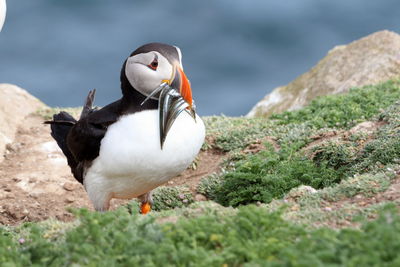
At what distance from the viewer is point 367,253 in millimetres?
4023

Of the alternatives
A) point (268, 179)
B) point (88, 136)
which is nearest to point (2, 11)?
point (88, 136)

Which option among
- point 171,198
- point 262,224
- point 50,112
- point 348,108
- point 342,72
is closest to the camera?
point 262,224

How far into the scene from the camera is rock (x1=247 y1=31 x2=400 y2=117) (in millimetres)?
17188

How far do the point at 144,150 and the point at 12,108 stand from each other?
27.7 feet

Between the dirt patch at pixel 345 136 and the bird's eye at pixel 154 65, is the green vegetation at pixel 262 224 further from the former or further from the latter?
the bird's eye at pixel 154 65

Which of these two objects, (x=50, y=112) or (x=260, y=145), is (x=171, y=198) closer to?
(x=260, y=145)

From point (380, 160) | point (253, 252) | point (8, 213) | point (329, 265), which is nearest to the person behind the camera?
point (329, 265)

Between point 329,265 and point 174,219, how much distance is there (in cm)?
176

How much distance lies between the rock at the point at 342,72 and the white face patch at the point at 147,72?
10.8 meters

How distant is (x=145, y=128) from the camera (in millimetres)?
6262

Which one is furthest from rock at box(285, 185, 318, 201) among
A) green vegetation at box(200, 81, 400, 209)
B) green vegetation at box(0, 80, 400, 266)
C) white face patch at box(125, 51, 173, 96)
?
white face patch at box(125, 51, 173, 96)

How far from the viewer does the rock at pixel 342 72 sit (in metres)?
17.2

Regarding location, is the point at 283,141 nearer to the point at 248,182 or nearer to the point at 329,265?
the point at 248,182

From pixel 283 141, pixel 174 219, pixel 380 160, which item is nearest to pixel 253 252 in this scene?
pixel 174 219
